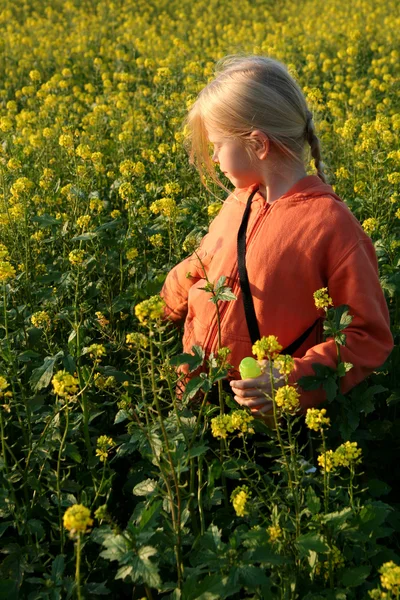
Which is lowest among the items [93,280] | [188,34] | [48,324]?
[188,34]

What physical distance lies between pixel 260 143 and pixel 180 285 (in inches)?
23.9

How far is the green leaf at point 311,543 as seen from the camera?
1632 mm

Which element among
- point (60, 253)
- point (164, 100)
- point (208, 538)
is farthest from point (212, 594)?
point (164, 100)

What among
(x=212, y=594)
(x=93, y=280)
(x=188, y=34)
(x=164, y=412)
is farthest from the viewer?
(x=188, y=34)

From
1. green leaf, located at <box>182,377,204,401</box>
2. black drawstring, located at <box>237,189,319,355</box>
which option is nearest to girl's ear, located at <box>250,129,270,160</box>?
black drawstring, located at <box>237,189,319,355</box>

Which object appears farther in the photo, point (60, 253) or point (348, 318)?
point (60, 253)

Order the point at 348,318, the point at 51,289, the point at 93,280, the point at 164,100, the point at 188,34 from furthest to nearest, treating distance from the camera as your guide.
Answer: the point at 188,34 → the point at 164,100 → the point at 93,280 → the point at 51,289 → the point at 348,318

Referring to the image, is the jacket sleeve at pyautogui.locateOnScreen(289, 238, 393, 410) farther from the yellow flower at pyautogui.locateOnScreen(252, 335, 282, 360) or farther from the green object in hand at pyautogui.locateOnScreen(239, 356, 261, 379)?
the yellow flower at pyautogui.locateOnScreen(252, 335, 282, 360)

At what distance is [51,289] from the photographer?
3014 mm

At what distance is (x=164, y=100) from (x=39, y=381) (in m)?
3.48

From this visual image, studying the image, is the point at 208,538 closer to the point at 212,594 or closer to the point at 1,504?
the point at 212,594

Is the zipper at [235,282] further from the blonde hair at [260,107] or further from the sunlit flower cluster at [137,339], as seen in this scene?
the sunlit flower cluster at [137,339]

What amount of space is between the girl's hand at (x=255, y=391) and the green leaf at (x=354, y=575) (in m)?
0.50

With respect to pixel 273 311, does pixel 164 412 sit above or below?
below
